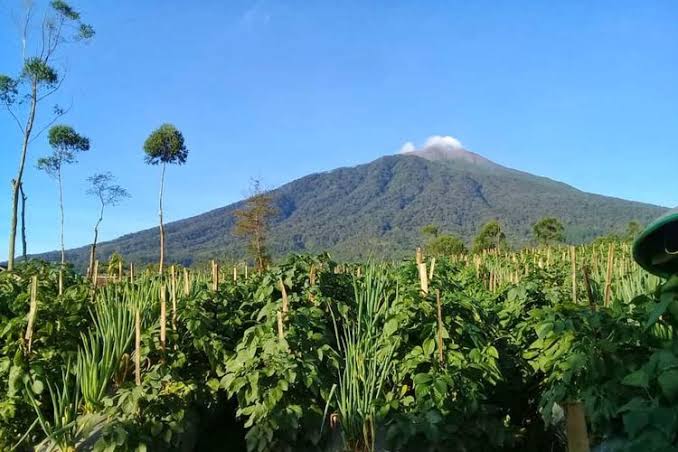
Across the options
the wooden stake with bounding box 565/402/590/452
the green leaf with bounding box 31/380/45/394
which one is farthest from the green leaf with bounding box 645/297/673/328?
the green leaf with bounding box 31/380/45/394

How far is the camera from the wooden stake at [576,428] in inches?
41.5

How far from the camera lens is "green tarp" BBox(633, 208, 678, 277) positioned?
5.49ft

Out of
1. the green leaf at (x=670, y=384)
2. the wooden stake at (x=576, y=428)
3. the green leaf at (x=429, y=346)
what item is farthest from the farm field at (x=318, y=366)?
the wooden stake at (x=576, y=428)

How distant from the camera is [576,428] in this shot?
3.50 feet

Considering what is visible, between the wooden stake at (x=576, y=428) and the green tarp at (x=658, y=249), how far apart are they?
0.74 m

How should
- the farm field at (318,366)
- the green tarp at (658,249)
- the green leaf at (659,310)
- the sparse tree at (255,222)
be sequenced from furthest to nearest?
1. the sparse tree at (255,222)
2. the farm field at (318,366)
3. the green leaf at (659,310)
4. the green tarp at (658,249)

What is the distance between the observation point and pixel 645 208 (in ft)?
407

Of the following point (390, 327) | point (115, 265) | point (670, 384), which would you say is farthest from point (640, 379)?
point (115, 265)

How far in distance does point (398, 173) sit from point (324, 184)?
23869 mm

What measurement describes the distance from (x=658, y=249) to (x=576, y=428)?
94 centimetres

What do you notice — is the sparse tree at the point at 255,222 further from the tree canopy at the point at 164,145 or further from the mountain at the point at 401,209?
the mountain at the point at 401,209

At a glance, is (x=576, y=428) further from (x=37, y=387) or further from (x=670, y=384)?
(x=37, y=387)

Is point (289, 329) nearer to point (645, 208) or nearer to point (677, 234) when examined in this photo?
point (677, 234)

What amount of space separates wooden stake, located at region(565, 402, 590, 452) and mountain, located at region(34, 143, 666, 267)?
7650cm
